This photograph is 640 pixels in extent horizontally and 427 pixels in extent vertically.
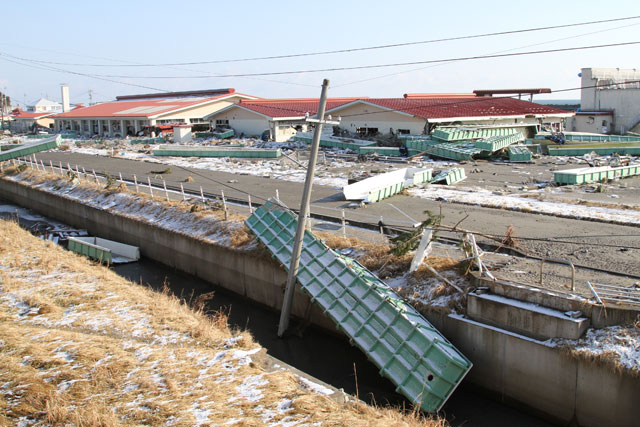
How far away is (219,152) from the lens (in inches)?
1634

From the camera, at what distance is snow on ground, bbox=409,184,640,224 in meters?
17.7

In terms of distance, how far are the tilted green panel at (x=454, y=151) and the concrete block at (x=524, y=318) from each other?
78.3 feet

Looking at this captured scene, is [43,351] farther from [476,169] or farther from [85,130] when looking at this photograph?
[85,130]

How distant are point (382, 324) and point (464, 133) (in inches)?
1168

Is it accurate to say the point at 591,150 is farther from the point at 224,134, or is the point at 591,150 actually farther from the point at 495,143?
the point at 224,134

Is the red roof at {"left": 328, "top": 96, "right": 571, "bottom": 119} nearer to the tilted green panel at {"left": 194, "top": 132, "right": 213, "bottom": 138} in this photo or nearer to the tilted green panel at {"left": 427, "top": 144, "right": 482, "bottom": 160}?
the tilted green panel at {"left": 427, "top": 144, "right": 482, "bottom": 160}

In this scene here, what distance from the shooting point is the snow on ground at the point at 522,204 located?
17734 mm

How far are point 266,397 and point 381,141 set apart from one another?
3582 centimetres

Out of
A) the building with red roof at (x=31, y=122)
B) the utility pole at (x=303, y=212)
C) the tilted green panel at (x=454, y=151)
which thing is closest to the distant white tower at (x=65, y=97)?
the building with red roof at (x=31, y=122)

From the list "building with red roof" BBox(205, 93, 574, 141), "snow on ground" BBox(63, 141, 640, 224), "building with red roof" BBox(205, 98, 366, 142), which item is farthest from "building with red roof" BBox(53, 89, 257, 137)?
"snow on ground" BBox(63, 141, 640, 224)

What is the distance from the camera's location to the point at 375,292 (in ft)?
40.7

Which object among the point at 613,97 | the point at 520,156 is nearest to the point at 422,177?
the point at 520,156

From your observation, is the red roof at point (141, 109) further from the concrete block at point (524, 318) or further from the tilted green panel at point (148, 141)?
the concrete block at point (524, 318)

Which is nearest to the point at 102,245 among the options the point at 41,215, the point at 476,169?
the point at 41,215
